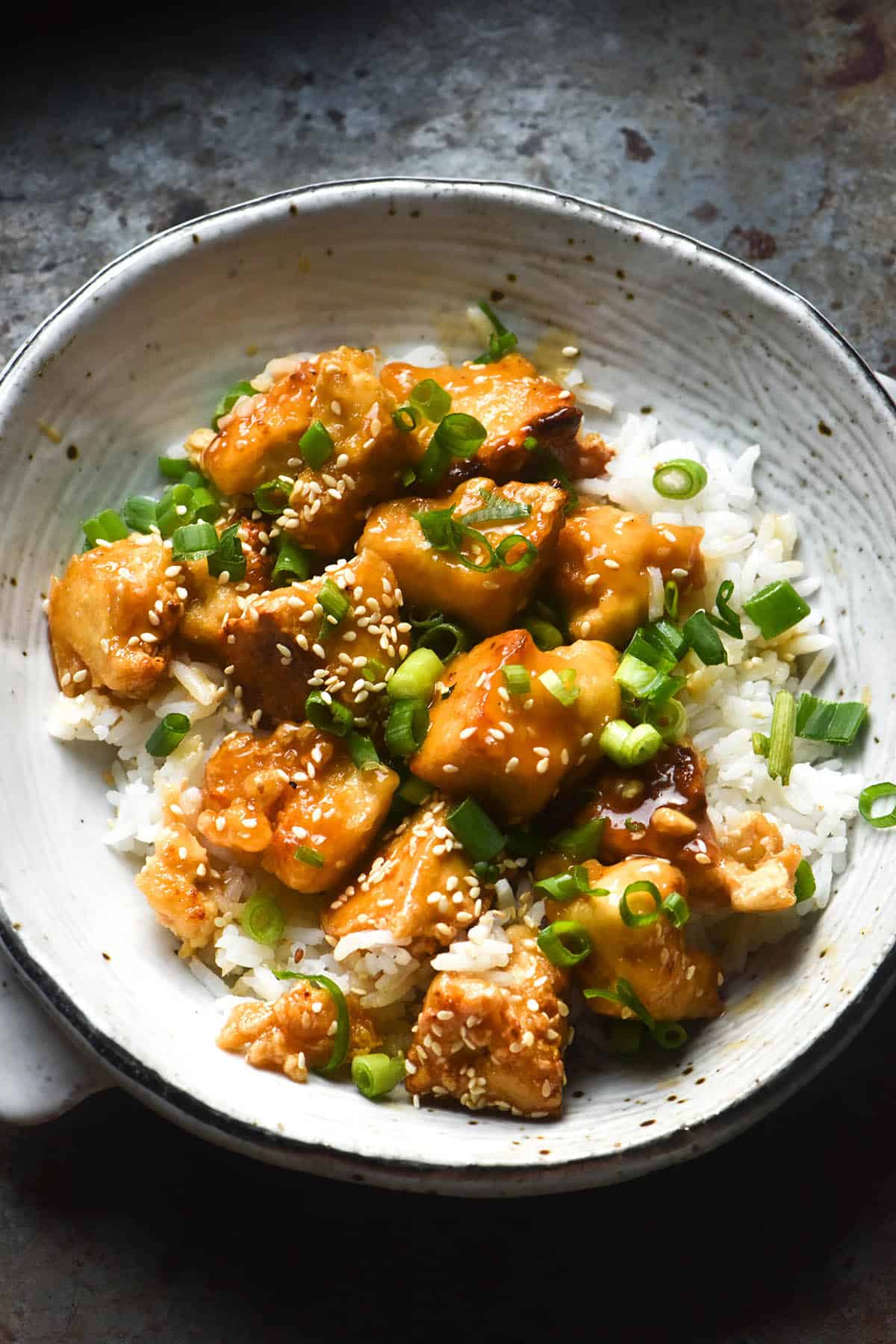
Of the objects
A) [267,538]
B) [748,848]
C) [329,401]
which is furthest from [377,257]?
[748,848]

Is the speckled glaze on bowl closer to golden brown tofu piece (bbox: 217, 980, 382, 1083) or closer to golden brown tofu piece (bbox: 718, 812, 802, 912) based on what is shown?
golden brown tofu piece (bbox: 217, 980, 382, 1083)

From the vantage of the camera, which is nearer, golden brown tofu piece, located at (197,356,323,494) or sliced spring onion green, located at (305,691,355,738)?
sliced spring onion green, located at (305,691,355,738)

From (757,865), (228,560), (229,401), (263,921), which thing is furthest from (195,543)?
(757,865)

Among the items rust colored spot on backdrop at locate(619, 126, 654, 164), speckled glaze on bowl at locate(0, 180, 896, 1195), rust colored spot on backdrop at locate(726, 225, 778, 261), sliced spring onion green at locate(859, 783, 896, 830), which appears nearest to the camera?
speckled glaze on bowl at locate(0, 180, 896, 1195)

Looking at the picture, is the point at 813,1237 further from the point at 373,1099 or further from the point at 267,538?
the point at 267,538

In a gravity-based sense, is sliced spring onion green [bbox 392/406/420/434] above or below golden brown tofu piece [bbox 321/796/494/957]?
above

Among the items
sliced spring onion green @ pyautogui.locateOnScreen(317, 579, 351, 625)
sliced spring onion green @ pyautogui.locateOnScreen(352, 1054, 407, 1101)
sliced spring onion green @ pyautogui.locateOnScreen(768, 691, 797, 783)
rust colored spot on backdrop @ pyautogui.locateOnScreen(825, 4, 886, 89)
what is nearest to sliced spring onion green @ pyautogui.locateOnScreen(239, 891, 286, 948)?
sliced spring onion green @ pyautogui.locateOnScreen(352, 1054, 407, 1101)
